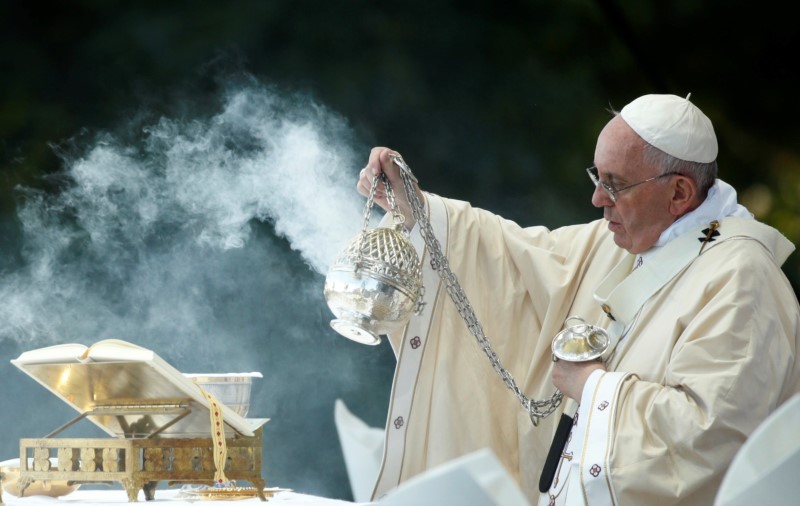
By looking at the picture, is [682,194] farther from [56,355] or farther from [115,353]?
[56,355]

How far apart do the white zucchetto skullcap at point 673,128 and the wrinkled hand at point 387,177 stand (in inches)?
24.7

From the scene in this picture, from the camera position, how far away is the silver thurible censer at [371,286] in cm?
225

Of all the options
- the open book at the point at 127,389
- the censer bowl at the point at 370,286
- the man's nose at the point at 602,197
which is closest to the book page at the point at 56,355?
the open book at the point at 127,389

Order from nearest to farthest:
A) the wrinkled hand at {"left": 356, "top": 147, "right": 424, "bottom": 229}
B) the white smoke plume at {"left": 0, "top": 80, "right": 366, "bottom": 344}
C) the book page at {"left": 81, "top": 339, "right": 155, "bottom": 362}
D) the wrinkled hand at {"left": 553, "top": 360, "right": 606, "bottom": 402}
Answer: the book page at {"left": 81, "top": 339, "right": 155, "bottom": 362}
the wrinkled hand at {"left": 553, "top": 360, "right": 606, "bottom": 402}
the wrinkled hand at {"left": 356, "top": 147, "right": 424, "bottom": 229}
the white smoke plume at {"left": 0, "top": 80, "right": 366, "bottom": 344}

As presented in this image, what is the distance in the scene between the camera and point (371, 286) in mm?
2250

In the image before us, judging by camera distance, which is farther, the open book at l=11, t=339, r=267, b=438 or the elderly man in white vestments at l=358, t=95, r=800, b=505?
the elderly man in white vestments at l=358, t=95, r=800, b=505

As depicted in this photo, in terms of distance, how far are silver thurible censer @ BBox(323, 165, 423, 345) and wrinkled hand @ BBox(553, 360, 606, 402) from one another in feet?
1.49

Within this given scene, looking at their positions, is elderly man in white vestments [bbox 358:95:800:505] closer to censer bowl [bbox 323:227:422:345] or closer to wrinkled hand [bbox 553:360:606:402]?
wrinkled hand [bbox 553:360:606:402]

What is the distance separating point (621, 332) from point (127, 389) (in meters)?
1.26

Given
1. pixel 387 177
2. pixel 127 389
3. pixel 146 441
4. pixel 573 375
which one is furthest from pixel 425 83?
pixel 146 441

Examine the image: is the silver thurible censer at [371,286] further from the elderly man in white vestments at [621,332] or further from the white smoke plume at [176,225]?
the white smoke plume at [176,225]

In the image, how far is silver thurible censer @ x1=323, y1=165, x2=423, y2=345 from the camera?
88.7 inches

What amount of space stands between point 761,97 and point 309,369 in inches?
80.7

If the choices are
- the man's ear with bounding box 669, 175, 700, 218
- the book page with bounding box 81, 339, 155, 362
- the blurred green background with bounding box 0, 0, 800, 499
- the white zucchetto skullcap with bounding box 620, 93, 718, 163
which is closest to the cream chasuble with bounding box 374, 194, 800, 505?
the man's ear with bounding box 669, 175, 700, 218
